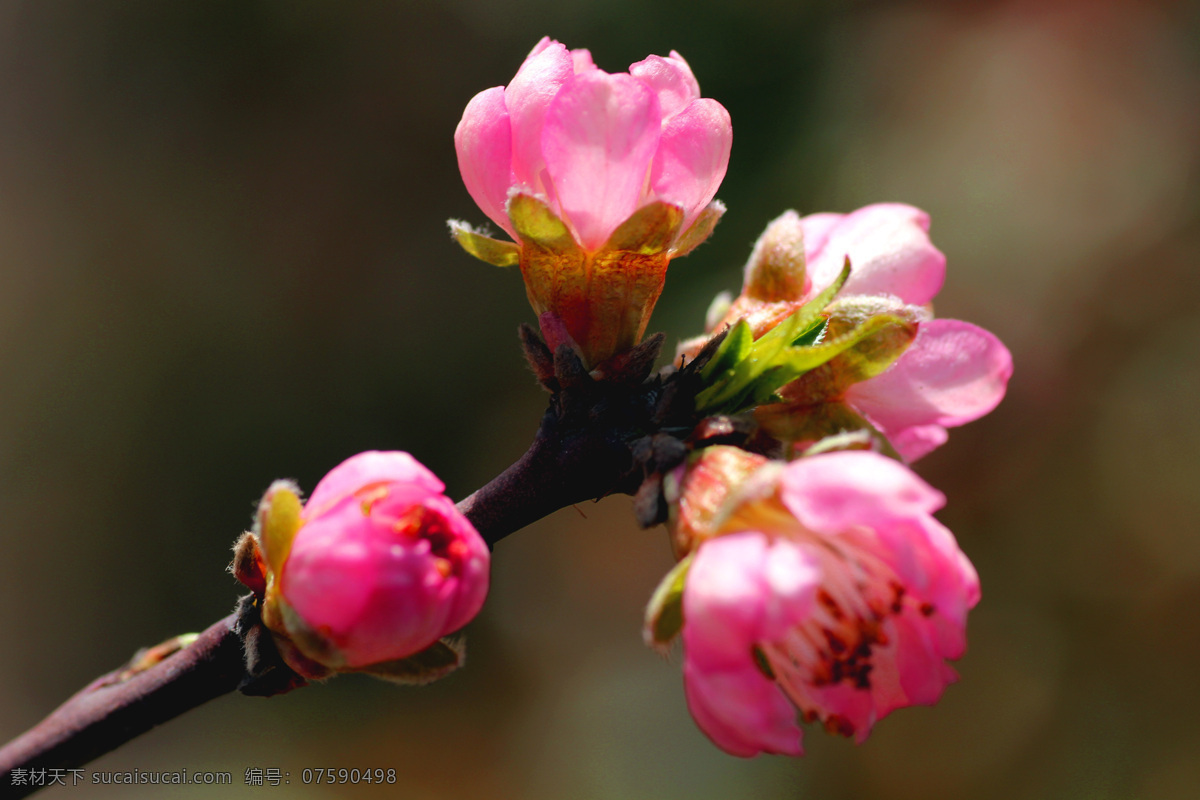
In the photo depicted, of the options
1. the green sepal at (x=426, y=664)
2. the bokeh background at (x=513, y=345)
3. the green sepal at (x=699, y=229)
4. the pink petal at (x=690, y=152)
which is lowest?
the bokeh background at (x=513, y=345)

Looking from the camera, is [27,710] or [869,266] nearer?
[869,266]

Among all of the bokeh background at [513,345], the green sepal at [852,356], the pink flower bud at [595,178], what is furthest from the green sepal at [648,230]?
the bokeh background at [513,345]

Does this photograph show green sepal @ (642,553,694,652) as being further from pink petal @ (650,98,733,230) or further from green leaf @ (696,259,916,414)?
pink petal @ (650,98,733,230)

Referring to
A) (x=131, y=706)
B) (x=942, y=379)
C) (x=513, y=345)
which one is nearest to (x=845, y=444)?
(x=942, y=379)

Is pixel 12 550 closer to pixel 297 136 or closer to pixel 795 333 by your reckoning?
pixel 297 136

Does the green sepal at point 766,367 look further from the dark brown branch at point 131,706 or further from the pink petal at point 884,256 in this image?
the dark brown branch at point 131,706

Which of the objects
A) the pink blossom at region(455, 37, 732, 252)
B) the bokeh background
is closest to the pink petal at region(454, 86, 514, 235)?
the pink blossom at region(455, 37, 732, 252)

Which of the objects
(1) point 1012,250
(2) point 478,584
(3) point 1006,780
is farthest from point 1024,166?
(2) point 478,584
